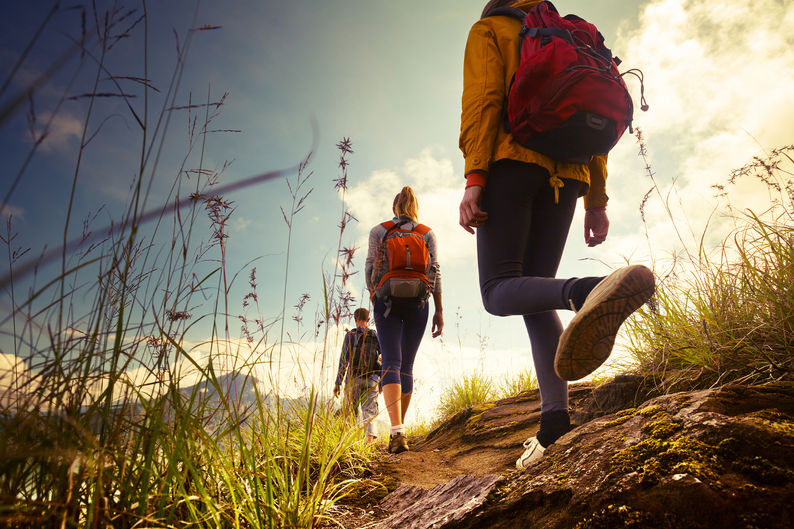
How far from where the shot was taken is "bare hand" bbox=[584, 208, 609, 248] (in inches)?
89.7

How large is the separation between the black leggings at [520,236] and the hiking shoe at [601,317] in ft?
1.13

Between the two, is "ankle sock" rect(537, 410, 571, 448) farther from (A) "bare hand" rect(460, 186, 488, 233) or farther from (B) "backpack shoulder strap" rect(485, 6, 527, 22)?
(B) "backpack shoulder strap" rect(485, 6, 527, 22)

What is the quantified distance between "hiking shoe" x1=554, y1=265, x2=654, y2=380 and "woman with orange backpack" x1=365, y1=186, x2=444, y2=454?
200 centimetres

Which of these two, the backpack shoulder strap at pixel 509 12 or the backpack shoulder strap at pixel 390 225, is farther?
the backpack shoulder strap at pixel 390 225

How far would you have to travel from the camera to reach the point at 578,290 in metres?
1.47

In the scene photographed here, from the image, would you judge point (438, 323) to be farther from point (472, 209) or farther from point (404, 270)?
point (472, 209)

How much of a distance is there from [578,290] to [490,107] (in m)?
0.95

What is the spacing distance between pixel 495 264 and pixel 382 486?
136 centimetres

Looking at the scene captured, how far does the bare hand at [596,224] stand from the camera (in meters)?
2.28

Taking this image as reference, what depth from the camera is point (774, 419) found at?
1065 mm

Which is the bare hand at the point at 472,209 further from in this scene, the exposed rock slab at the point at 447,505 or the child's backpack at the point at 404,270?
the child's backpack at the point at 404,270

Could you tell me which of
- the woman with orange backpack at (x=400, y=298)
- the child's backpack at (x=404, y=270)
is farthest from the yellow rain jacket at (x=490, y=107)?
the child's backpack at (x=404, y=270)

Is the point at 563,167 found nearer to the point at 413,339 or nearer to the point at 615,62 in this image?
the point at 615,62

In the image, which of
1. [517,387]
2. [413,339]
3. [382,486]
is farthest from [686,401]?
[517,387]
